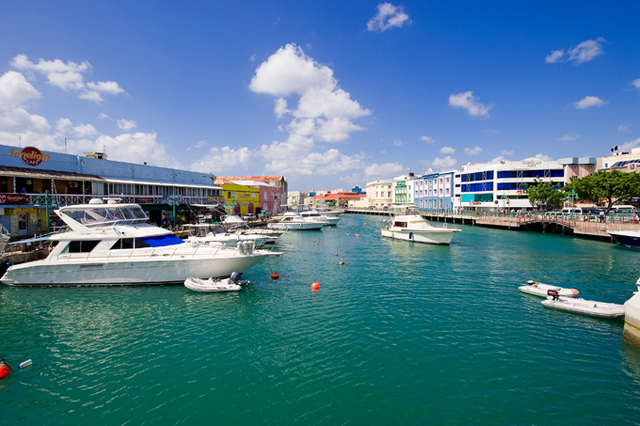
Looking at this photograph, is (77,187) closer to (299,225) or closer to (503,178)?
(299,225)

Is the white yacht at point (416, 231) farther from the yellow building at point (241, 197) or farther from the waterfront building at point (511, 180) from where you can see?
the waterfront building at point (511, 180)

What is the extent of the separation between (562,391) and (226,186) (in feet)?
182

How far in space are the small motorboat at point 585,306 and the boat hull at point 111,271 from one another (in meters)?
18.2

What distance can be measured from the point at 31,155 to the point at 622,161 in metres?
94.6

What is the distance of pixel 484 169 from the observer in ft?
251

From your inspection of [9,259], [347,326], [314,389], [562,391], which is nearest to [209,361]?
[314,389]

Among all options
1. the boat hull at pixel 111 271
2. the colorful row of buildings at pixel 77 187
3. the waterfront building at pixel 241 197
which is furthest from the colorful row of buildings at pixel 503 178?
the boat hull at pixel 111 271

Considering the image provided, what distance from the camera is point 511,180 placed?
7181cm

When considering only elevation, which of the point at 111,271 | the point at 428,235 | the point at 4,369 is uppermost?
the point at 428,235

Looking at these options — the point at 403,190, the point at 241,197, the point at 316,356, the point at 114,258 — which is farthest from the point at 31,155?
the point at 403,190

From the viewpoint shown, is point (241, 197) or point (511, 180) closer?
point (241, 197)

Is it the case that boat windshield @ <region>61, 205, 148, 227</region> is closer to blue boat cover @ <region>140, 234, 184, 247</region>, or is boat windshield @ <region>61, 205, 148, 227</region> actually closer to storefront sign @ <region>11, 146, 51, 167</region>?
blue boat cover @ <region>140, 234, 184, 247</region>

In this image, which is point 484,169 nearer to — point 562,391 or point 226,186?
point 226,186

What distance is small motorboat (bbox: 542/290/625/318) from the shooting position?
15.3 meters
